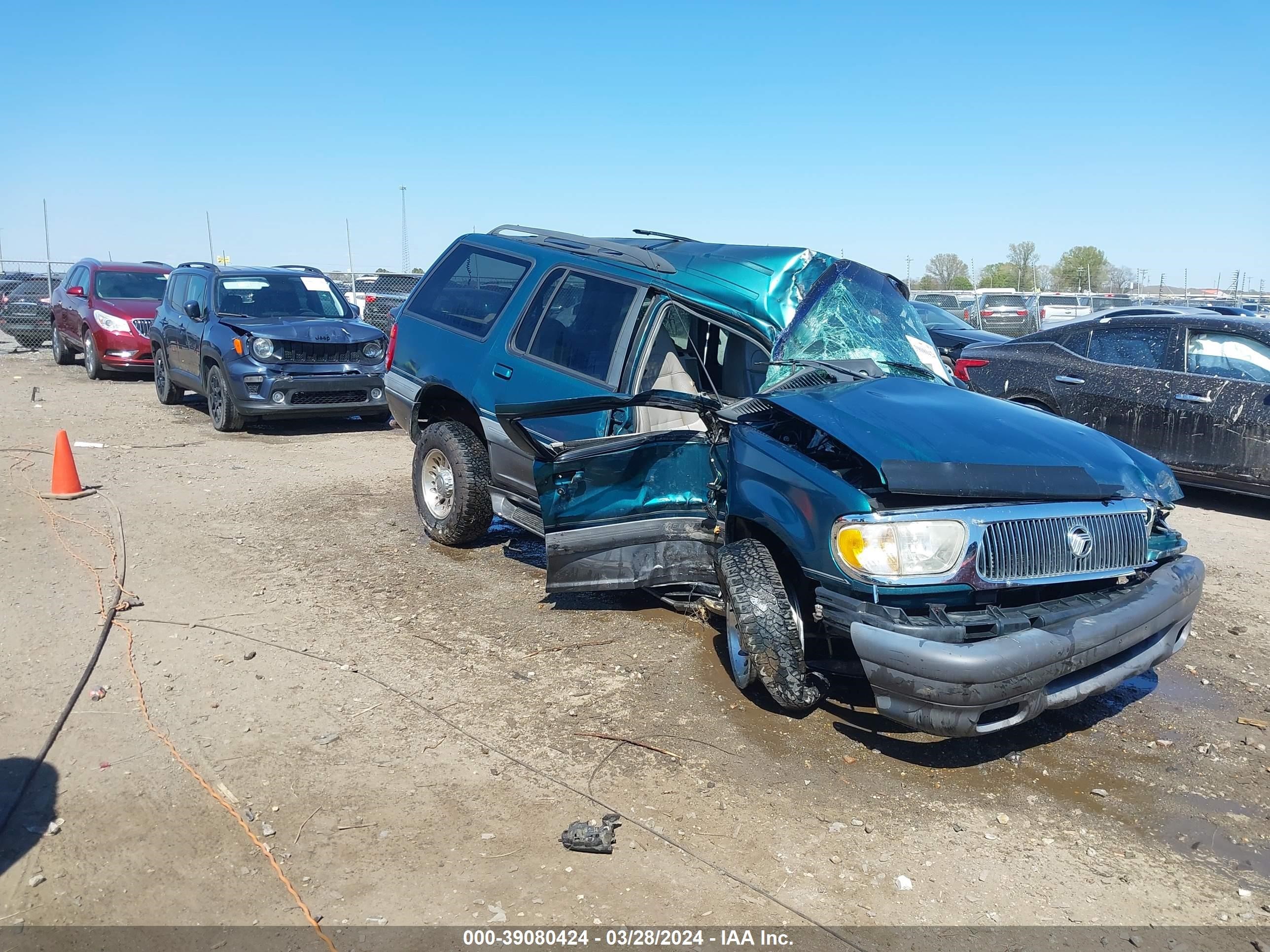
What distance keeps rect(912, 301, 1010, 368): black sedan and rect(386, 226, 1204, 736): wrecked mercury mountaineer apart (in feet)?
22.0

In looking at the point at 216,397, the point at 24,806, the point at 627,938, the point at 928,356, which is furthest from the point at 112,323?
the point at 627,938

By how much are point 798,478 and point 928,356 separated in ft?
5.83

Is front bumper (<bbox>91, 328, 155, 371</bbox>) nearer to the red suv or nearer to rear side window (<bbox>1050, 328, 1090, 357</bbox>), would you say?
the red suv

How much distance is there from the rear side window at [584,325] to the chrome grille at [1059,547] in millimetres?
2466

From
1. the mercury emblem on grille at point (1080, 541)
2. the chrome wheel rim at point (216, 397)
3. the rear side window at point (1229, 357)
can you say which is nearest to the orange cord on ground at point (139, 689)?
the mercury emblem on grille at point (1080, 541)

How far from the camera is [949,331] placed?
1396 centimetres

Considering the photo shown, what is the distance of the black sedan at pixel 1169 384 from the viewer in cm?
793

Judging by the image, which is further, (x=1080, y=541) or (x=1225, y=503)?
(x=1225, y=503)

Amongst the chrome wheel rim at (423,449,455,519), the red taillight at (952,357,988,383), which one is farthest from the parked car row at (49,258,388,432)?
the red taillight at (952,357,988,383)

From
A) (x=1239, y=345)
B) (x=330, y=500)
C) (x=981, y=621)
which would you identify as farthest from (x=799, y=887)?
(x=1239, y=345)

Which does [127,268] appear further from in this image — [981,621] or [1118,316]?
[981,621]

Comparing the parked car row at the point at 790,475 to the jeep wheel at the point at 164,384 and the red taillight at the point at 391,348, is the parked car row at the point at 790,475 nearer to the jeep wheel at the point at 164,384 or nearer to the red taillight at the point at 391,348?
the red taillight at the point at 391,348

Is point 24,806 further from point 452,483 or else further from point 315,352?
point 315,352

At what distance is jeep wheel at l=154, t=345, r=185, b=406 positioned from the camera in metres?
13.6
